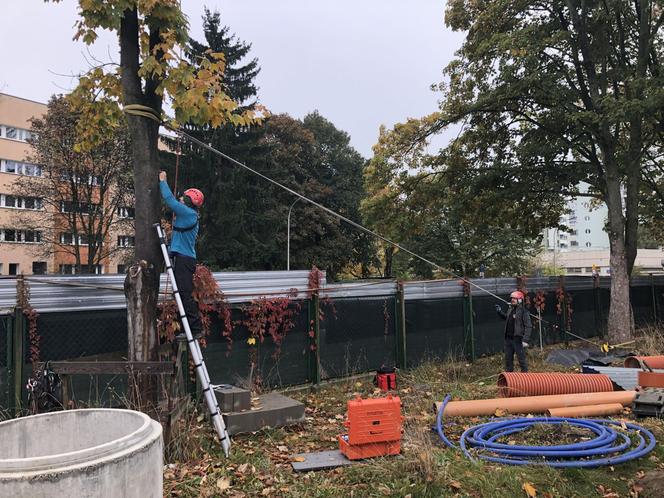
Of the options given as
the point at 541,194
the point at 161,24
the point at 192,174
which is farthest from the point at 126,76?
the point at 192,174

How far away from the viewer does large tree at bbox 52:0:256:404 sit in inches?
225

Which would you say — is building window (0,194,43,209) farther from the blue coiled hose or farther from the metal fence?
the blue coiled hose

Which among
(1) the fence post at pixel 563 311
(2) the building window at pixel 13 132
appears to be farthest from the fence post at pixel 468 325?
(2) the building window at pixel 13 132

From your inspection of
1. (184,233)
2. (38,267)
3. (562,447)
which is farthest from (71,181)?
(562,447)

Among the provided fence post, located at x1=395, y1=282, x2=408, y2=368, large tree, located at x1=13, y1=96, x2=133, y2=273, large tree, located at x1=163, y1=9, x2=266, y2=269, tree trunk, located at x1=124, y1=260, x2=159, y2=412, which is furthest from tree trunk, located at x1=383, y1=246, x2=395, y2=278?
tree trunk, located at x1=124, y1=260, x2=159, y2=412

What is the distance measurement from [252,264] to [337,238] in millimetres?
8394

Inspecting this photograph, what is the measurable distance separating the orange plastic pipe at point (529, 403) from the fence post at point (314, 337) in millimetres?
2664

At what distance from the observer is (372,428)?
5.29 meters

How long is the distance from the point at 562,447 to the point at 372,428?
1977 mm

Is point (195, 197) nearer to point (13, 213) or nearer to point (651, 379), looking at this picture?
point (651, 379)

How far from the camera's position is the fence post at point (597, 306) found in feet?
53.9

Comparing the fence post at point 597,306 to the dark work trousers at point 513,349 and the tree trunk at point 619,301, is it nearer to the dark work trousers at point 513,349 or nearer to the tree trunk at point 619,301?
the tree trunk at point 619,301

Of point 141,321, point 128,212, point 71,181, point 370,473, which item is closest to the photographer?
point 370,473

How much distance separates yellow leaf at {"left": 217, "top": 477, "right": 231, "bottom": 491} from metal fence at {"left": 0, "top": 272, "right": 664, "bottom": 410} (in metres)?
2.53
